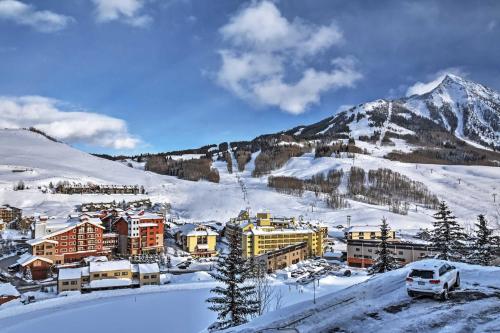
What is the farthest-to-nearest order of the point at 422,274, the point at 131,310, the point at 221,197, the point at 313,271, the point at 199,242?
1. the point at 221,197
2. the point at 199,242
3. the point at 313,271
4. the point at 131,310
5. the point at 422,274

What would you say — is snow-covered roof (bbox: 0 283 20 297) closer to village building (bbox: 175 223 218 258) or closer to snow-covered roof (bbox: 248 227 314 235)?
village building (bbox: 175 223 218 258)

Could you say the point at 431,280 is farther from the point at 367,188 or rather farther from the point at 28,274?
the point at 367,188

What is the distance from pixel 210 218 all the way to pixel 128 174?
94674 mm

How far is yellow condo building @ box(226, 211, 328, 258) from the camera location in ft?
222

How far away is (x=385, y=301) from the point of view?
1305cm

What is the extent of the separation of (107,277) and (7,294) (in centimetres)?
1043

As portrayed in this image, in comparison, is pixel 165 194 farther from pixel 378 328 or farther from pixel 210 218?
pixel 378 328

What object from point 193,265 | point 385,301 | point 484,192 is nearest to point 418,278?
point 385,301

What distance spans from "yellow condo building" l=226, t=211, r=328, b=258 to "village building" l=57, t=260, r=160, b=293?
61.1 ft

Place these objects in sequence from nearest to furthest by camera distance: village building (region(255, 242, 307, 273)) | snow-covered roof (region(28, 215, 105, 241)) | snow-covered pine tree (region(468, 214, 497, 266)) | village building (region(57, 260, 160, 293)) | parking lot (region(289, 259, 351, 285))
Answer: snow-covered pine tree (region(468, 214, 497, 266)) < village building (region(57, 260, 160, 293)) < parking lot (region(289, 259, 351, 285)) < village building (region(255, 242, 307, 273)) < snow-covered roof (region(28, 215, 105, 241))

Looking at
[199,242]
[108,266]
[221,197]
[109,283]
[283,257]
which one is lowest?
[109,283]

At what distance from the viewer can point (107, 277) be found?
48.9 metres

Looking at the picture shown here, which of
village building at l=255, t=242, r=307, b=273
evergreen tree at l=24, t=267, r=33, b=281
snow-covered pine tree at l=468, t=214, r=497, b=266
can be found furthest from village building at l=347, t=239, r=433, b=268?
evergreen tree at l=24, t=267, r=33, b=281

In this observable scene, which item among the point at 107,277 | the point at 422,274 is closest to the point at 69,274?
the point at 107,277
